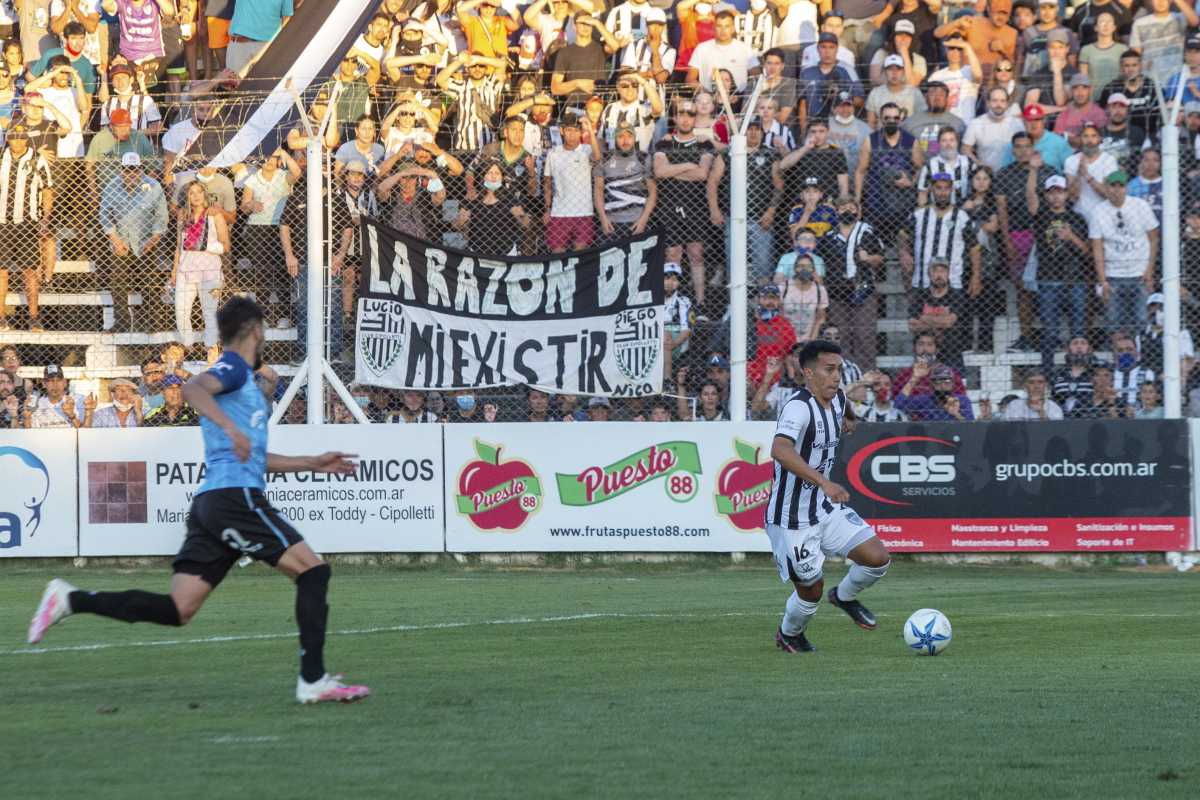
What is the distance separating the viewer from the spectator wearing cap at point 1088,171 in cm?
1839

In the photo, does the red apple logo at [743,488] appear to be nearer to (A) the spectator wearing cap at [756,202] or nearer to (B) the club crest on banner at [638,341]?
(B) the club crest on banner at [638,341]

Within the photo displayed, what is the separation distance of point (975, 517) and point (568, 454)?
428cm

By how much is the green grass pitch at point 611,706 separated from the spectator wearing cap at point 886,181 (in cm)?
581

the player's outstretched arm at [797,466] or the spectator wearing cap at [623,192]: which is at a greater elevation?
the spectator wearing cap at [623,192]

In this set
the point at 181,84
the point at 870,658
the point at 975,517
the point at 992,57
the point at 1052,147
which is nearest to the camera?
the point at 870,658

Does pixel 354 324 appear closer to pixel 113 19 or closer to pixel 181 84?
pixel 181 84

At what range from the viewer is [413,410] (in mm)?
18891

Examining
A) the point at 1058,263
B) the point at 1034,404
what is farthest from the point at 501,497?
the point at 1058,263

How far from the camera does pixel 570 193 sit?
19.1 meters

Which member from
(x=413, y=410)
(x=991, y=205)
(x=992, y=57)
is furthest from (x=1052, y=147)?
(x=413, y=410)

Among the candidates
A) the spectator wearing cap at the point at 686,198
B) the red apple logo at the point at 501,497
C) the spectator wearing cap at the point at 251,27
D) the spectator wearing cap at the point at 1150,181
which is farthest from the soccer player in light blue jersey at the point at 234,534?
the spectator wearing cap at the point at 251,27

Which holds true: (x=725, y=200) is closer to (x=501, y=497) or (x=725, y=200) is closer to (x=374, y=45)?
(x=501, y=497)

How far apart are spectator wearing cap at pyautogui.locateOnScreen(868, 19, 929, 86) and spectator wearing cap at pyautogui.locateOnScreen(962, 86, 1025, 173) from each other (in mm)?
1321

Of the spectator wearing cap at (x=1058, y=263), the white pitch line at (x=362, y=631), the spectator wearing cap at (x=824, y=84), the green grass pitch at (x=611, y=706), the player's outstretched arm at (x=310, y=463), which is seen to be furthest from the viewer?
the spectator wearing cap at (x=824, y=84)
